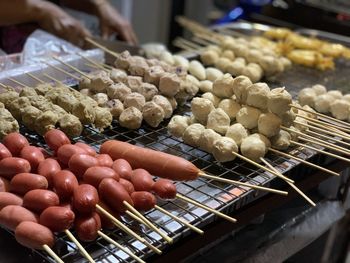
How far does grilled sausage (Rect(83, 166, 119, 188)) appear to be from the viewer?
1.54 m

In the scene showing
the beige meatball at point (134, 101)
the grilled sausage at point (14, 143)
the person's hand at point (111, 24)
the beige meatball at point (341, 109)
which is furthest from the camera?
the person's hand at point (111, 24)

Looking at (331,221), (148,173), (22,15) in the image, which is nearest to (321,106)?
(331,221)

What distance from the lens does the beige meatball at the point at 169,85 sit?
89.0 inches

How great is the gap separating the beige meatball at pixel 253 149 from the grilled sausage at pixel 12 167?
0.79m

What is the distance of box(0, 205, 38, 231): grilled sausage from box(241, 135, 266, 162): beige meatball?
0.83 meters

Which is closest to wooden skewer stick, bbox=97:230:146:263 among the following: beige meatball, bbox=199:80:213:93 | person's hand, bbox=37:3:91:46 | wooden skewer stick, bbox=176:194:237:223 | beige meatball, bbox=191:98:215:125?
wooden skewer stick, bbox=176:194:237:223

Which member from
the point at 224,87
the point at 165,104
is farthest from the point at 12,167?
the point at 224,87

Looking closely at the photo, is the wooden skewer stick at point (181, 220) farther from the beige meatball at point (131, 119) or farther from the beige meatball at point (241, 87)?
the beige meatball at point (241, 87)

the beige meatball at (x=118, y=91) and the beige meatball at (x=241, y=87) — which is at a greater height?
the beige meatball at (x=241, y=87)

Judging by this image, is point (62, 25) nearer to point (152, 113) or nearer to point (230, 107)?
point (152, 113)

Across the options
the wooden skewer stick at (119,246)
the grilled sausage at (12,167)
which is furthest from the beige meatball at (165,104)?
the wooden skewer stick at (119,246)

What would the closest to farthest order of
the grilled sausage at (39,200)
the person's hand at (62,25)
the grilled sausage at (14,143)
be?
the grilled sausage at (39,200)
the grilled sausage at (14,143)
the person's hand at (62,25)

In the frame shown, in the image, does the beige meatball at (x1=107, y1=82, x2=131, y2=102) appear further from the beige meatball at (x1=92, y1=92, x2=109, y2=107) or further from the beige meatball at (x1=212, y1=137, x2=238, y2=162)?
the beige meatball at (x1=212, y1=137, x2=238, y2=162)

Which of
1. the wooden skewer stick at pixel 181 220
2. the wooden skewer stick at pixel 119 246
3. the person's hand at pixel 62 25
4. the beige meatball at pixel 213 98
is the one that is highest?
the person's hand at pixel 62 25
